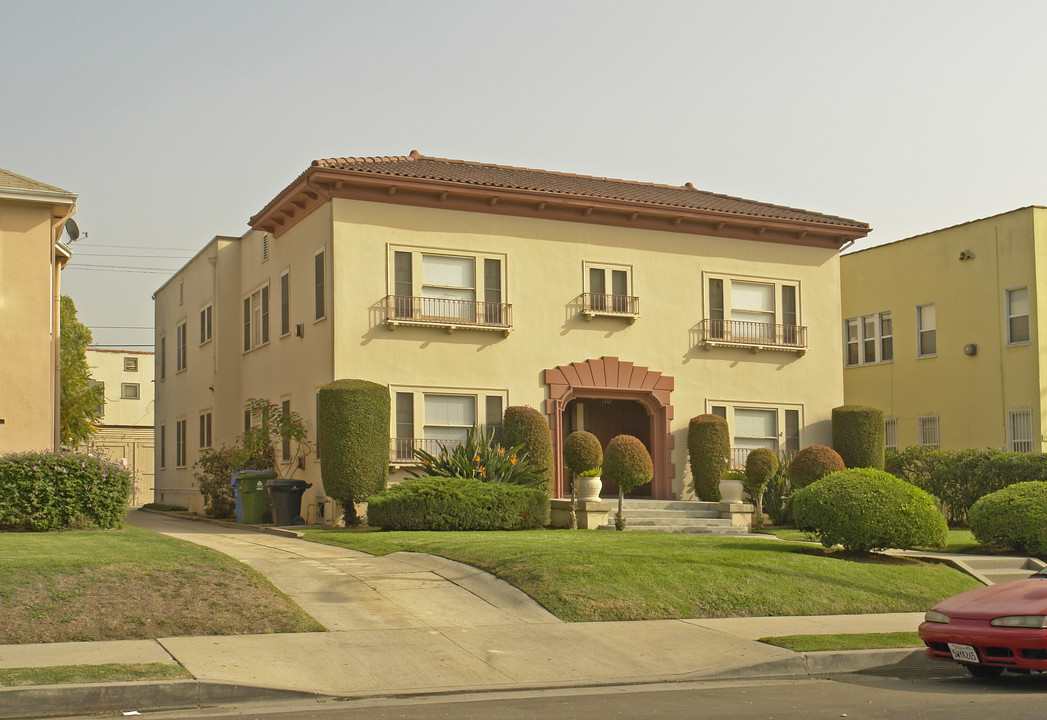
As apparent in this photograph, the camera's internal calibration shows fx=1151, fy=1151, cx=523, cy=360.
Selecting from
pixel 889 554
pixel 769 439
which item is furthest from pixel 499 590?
pixel 769 439

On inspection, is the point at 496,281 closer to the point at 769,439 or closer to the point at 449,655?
the point at 769,439

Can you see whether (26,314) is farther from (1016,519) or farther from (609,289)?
(1016,519)

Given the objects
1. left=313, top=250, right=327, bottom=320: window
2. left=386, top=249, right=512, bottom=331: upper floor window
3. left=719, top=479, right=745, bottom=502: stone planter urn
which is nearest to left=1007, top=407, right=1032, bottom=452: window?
left=719, top=479, right=745, bottom=502: stone planter urn

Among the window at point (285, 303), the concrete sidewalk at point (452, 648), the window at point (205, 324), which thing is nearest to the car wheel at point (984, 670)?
the concrete sidewalk at point (452, 648)

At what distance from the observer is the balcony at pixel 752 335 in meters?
27.2

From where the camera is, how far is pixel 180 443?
34.4 m

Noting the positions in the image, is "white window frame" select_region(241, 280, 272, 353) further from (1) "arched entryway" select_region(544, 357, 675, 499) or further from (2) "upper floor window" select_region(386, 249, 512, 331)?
(1) "arched entryway" select_region(544, 357, 675, 499)

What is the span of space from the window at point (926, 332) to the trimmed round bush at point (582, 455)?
42.8ft

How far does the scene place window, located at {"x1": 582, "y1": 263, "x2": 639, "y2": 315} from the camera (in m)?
26.2

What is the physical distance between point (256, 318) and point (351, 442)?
332 inches

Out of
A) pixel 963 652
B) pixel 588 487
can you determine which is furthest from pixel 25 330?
pixel 963 652

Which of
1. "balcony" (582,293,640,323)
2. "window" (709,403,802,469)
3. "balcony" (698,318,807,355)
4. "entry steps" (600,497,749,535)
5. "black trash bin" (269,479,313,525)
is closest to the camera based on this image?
"entry steps" (600,497,749,535)

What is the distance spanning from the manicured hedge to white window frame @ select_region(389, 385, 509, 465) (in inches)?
49.7

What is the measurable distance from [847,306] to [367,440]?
17.9 meters
